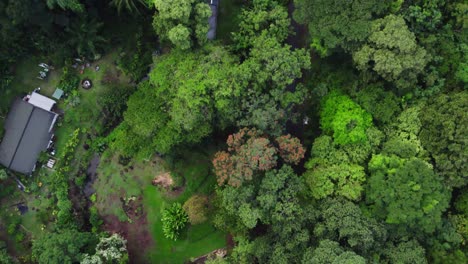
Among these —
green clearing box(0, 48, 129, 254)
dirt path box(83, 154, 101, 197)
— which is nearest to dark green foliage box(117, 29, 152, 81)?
green clearing box(0, 48, 129, 254)

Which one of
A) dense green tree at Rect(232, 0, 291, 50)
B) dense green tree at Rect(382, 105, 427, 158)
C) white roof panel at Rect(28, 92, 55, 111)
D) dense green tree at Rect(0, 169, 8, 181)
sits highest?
dense green tree at Rect(232, 0, 291, 50)

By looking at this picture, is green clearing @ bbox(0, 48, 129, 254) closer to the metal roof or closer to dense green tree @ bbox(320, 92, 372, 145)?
the metal roof

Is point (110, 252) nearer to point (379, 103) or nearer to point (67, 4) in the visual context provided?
point (67, 4)

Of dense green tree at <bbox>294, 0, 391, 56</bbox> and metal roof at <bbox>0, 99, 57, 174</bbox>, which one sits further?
metal roof at <bbox>0, 99, 57, 174</bbox>

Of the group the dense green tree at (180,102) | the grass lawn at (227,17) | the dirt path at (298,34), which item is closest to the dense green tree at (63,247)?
the dense green tree at (180,102)

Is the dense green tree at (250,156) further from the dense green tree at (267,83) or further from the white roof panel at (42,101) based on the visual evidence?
the white roof panel at (42,101)
